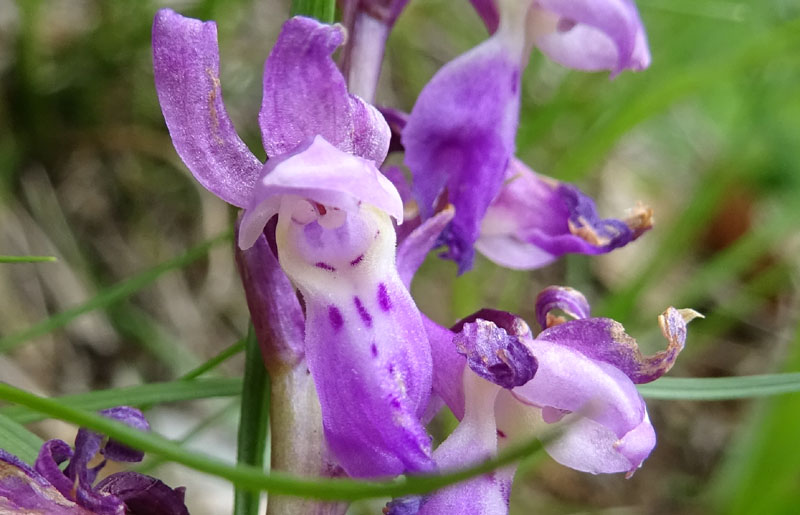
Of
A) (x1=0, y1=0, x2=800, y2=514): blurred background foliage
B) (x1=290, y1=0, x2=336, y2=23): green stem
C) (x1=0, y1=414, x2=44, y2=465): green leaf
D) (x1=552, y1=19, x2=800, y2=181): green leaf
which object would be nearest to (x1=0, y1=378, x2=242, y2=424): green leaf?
(x1=0, y1=414, x2=44, y2=465): green leaf

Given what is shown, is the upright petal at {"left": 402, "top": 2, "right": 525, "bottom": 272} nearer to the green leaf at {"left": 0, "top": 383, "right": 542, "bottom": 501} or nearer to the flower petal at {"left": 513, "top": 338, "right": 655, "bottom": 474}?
the flower petal at {"left": 513, "top": 338, "right": 655, "bottom": 474}

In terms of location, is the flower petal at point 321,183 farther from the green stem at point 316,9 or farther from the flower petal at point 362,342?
the green stem at point 316,9

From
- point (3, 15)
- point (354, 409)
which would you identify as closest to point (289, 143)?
point (354, 409)

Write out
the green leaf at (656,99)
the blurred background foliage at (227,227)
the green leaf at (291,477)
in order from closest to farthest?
the green leaf at (291,477) → the green leaf at (656,99) → the blurred background foliage at (227,227)

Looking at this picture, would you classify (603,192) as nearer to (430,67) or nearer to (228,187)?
(430,67)

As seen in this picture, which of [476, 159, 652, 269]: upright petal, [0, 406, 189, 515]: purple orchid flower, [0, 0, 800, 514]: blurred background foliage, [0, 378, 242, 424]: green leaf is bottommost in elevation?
[0, 0, 800, 514]: blurred background foliage

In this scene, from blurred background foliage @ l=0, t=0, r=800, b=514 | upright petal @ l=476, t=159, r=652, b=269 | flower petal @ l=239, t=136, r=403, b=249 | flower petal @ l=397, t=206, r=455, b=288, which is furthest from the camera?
blurred background foliage @ l=0, t=0, r=800, b=514

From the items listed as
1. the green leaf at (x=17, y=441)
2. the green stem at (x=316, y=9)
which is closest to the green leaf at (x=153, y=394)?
the green leaf at (x=17, y=441)

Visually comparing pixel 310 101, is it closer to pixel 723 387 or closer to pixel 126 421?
pixel 126 421
